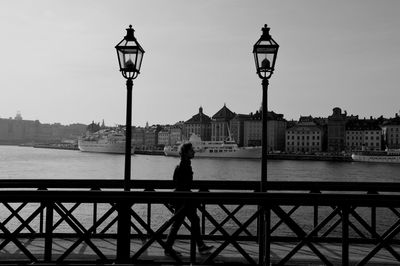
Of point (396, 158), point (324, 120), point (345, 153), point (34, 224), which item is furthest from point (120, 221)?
point (324, 120)

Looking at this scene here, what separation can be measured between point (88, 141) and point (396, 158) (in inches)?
4543

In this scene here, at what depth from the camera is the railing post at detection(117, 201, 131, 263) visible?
6734mm

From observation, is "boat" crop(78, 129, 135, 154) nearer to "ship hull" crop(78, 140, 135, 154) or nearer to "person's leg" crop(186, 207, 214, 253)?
"ship hull" crop(78, 140, 135, 154)

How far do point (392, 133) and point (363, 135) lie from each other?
9.59m

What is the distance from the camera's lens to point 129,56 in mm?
8609

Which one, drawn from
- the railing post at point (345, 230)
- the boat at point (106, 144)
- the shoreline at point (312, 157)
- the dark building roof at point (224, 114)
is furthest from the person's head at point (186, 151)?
the dark building roof at point (224, 114)

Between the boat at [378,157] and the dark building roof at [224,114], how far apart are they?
218 feet

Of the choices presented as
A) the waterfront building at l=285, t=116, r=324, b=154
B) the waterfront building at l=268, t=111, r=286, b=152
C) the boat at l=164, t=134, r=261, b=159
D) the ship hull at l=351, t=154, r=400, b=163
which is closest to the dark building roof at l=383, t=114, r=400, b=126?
the waterfront building at l=285, t=116, r=324, b=154

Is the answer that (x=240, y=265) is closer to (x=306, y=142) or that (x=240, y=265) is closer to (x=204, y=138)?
(x=306, y=142)

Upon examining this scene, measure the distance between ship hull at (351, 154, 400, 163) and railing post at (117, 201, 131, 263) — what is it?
13191 centimetres

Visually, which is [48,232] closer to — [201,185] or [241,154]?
[201,185]


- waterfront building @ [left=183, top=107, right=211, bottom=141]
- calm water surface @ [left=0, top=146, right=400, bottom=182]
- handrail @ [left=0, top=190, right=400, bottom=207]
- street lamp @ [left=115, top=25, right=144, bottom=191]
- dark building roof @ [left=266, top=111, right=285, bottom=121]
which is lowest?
calm water surface @ [left=0, top=146, right=400, bottom=182]

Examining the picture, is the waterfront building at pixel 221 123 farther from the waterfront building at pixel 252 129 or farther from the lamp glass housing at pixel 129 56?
the lamp glass housing at pixel 129 56

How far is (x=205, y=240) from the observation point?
9594 mm
